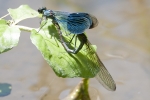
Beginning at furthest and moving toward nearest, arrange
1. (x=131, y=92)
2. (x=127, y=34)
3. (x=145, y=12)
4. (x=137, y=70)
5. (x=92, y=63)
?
1. (x=145, y=12)
2. (x=127, y=34)
3. (x=137, y=70)
4. (x=131, y=92)
5. (x=92, y=63)

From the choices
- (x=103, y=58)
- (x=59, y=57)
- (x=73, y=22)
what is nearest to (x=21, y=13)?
(x=73, y=22)

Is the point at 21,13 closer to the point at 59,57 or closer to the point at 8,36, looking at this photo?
the point at 8,36

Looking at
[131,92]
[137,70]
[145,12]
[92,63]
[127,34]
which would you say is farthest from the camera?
[145,12]

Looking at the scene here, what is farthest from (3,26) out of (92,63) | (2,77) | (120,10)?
(120,10)

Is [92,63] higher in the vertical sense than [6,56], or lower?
higher

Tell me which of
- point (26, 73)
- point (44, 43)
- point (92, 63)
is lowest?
point (26, 73)

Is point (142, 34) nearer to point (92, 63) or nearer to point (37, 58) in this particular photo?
point (37, 58)
